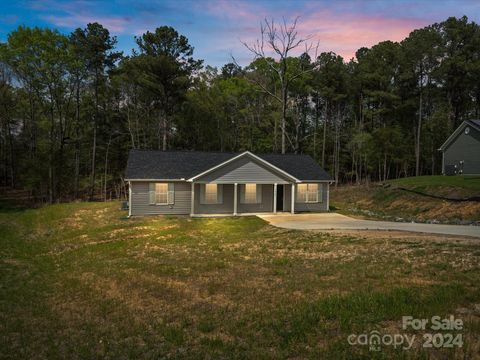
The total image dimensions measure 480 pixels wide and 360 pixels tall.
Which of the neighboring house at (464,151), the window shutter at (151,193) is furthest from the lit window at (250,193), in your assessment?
the neighboring house at (464,151)

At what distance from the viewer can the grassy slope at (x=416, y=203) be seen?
73.0 feet

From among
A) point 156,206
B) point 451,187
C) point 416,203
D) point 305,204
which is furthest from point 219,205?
point 451,187

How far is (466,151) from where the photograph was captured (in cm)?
3456

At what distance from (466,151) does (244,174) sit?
2274cm

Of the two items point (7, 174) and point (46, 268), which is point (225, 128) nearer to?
point (7, 174)

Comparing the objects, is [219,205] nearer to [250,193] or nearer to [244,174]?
[250,193]

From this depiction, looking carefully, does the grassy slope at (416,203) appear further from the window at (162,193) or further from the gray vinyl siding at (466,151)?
the window at (162,193)

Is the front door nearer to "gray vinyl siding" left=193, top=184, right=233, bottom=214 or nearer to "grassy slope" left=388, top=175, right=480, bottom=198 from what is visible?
"gray vinyl siding" left=193, top=184, right=233, bottom=214

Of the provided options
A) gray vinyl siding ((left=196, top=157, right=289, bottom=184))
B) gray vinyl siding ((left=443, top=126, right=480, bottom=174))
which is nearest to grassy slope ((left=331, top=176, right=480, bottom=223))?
gray vinyl siding ((left=443, top=126, right=480, bottom=174))

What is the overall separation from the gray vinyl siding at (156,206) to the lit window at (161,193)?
1.15 ft

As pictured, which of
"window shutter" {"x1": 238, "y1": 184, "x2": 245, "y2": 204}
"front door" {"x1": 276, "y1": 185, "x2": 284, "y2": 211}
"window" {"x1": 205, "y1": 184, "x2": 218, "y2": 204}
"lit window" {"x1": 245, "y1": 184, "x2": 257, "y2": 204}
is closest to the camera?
"window" {"x1": 205, "y1": 184, "x2": 218, "y2": 204}

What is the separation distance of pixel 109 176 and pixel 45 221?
68.5ft

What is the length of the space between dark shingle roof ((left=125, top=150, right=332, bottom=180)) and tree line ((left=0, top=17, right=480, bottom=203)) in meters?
8.86

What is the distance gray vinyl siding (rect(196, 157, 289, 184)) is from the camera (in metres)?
25.8
